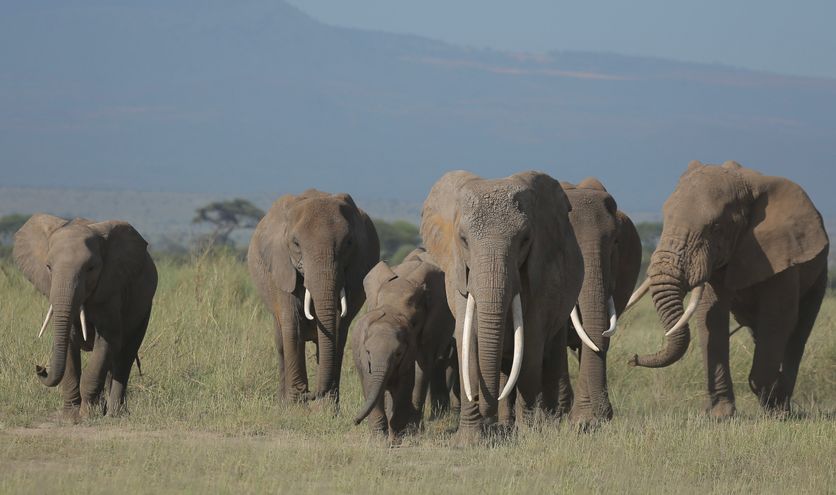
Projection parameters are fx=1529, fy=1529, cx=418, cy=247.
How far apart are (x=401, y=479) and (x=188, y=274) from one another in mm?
9279

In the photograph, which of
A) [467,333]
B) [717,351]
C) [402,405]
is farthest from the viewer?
[717,351]

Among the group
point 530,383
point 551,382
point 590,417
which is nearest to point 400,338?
point 530,383

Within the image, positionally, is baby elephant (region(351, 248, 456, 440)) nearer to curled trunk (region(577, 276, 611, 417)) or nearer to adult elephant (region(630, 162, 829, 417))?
curled trunk (region(577, 276, 611, 417))

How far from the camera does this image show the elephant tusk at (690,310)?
11062 mm

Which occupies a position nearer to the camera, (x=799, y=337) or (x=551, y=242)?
(x=551, y=242)

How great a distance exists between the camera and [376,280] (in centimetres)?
1093

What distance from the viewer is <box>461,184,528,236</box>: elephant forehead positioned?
9.20 metres

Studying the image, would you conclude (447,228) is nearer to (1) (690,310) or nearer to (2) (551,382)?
(2) (551,382)

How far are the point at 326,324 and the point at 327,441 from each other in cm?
197

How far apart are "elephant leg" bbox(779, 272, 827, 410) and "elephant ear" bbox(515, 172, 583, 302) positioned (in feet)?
9.94

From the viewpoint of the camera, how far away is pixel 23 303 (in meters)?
15.5

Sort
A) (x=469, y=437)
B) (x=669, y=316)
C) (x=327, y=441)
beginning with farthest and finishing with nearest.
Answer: (x=669, y=316), (x=327, y=441), (x=469, y=437)

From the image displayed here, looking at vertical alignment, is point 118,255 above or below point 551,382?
above

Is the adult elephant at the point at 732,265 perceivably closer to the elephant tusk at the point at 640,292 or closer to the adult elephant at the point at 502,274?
the elephant tusk at the point at 640,292
